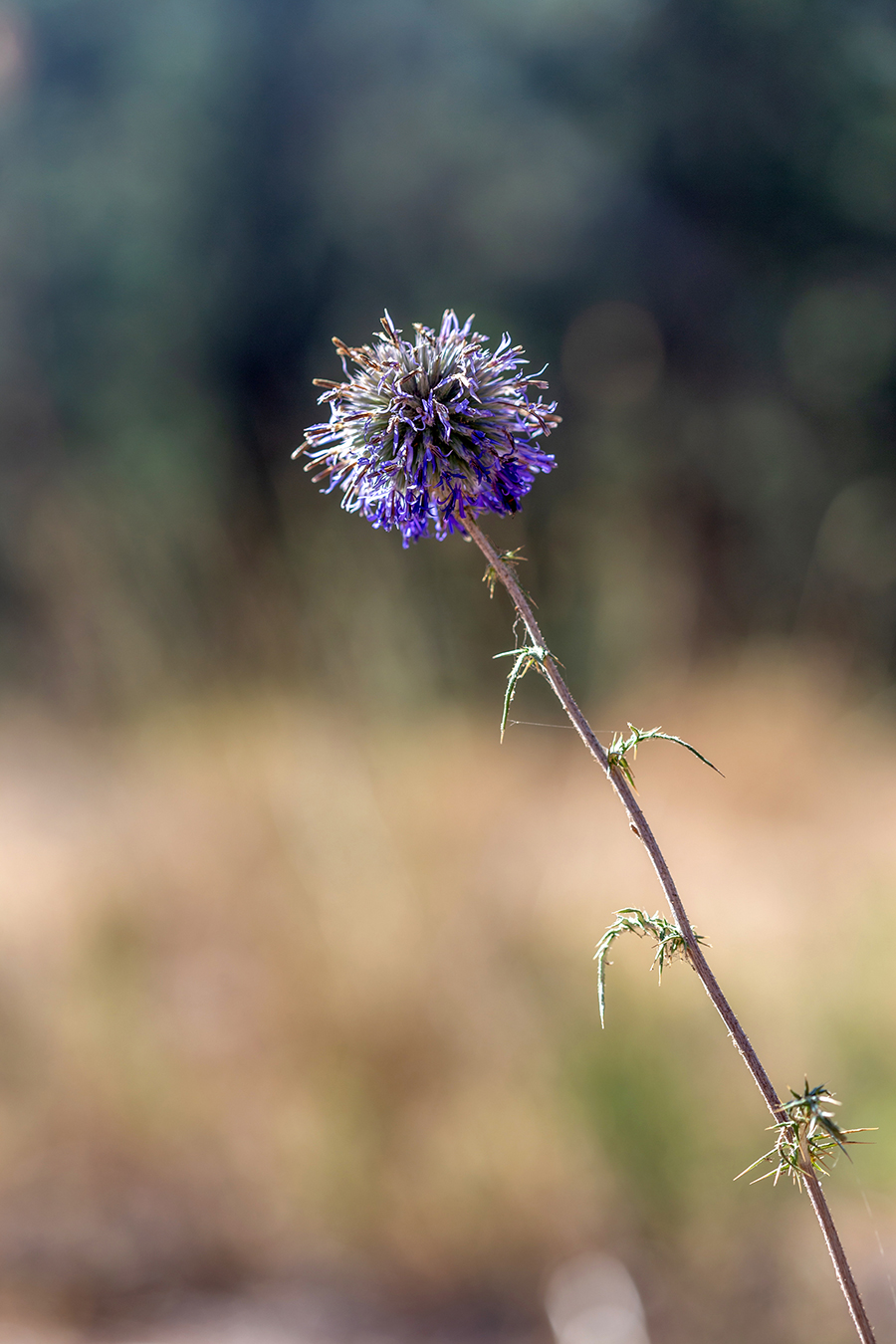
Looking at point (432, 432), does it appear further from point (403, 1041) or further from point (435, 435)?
point (403, 1041)

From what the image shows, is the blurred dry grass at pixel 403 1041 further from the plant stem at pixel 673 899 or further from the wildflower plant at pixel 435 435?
the plant stem at pixel 673 899

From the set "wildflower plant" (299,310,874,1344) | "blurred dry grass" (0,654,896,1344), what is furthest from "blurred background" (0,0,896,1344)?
"wildflower plant" (299,310,874,1344)

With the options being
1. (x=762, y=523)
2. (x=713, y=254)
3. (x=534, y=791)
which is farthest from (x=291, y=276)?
(x=534, y=791)

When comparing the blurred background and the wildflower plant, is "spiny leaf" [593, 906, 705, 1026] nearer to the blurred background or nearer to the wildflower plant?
the wildflower plant

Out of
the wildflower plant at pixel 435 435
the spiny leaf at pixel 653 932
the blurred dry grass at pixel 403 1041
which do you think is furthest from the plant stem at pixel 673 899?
the blurred dry grass at pixel 403 1041

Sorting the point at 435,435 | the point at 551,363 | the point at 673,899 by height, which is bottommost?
the point at 673,899

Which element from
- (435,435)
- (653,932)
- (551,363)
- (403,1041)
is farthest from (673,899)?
(551,363)

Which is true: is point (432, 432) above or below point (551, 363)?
below
